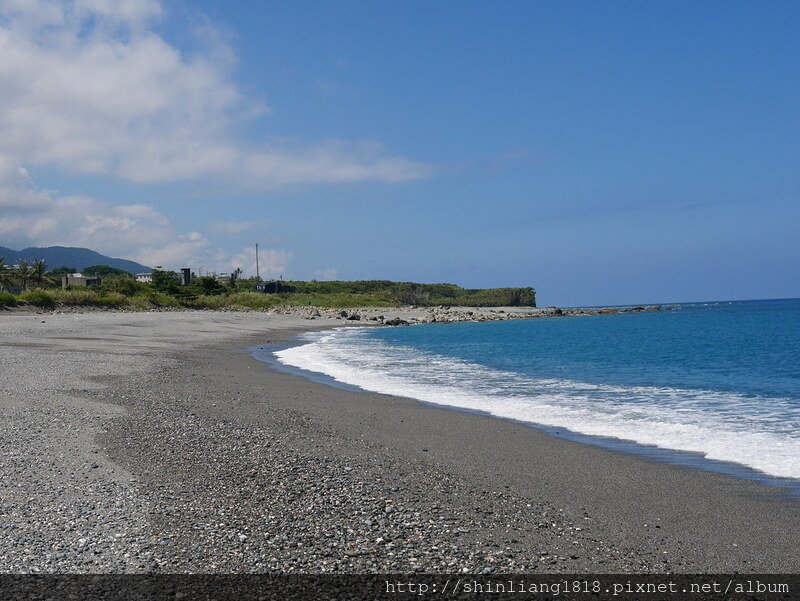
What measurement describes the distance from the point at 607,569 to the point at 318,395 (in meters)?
12.1

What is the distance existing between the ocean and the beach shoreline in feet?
5.13

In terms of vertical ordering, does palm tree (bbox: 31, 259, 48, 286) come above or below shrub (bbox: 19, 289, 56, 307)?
above

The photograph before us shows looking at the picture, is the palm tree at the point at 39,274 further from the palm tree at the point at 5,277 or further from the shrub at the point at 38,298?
the shrub at the point at 38,298

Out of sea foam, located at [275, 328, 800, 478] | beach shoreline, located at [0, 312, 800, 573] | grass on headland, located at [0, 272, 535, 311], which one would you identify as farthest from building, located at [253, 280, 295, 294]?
beach shoreline, located at [0, 312, 800, 573]

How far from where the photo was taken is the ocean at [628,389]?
38.2 feet

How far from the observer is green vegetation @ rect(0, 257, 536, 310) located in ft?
194

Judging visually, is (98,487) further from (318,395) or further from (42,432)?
(318,395)

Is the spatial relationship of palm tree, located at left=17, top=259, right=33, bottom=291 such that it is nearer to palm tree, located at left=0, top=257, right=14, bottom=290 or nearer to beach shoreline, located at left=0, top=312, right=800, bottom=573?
palm tree, located at left=0, top=257, right=14, bottom=290

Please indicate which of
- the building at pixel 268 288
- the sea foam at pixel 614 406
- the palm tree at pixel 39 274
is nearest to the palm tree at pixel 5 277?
the palm tree at pixel 39 274

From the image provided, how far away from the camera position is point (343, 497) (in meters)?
7.25

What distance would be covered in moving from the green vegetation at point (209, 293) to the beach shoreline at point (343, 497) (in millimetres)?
47008

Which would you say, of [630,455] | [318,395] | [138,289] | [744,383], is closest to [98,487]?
[630,455]

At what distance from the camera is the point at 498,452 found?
35.6 feet

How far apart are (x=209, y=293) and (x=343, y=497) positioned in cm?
9120
